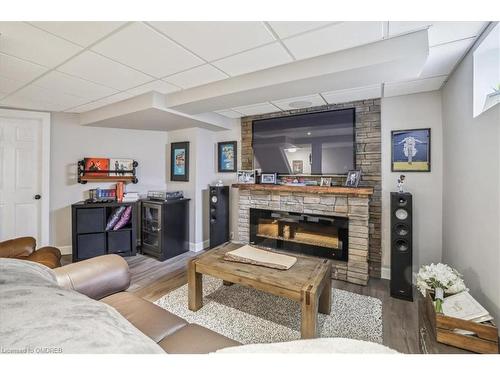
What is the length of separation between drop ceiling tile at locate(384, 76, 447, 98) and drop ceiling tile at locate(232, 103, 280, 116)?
134cm

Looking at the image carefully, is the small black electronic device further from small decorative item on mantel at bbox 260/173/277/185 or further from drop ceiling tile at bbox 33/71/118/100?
drop ceiling tile at bbox 33/71/118/100

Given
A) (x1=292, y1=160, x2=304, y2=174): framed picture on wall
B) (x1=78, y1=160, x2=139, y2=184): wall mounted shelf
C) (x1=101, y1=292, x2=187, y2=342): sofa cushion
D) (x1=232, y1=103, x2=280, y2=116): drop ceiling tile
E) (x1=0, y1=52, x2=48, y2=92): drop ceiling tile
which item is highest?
(x1=232, y1=103, x2=280, y2=116): drop ceiling tile

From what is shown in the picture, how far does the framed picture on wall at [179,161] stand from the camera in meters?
3.70

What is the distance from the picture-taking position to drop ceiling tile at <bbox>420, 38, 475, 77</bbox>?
62.3 inches

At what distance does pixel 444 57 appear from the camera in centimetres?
175

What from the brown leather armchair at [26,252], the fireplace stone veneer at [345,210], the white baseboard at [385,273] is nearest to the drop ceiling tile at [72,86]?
the brown leather armchair at [26,252]

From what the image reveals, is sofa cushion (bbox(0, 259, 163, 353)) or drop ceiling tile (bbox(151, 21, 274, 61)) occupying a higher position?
drop ceiling tile (bbox(151, 21, 274, 61))

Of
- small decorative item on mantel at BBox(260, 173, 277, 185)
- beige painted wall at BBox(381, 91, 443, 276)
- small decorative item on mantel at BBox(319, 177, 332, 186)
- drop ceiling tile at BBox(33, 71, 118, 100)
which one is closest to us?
→ drop ceiling tile at BBox(33, 71, 118, 100)

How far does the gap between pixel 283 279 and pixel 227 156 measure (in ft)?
8.33

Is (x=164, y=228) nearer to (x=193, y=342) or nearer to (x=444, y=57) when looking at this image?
(x=193, y=342)

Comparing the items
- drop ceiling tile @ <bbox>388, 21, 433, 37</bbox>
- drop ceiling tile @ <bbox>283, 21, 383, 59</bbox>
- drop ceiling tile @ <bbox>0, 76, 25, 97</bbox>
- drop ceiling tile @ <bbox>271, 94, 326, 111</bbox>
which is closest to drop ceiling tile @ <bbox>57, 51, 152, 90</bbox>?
drop ceiling tile @ <bbox>0, 76, 25, 97</bbox>

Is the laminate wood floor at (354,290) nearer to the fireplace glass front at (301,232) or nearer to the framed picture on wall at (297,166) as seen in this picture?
the fireplace glass front at (301,232)

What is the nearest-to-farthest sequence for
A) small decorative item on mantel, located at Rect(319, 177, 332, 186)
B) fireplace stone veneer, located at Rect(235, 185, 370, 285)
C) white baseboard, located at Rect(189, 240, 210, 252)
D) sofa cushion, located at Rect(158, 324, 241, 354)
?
1. sofa cushion, located at Rect(158, 324, 241, 354)
2. fireplace stone veneer, located at Rect(235, 185, 370, 285)
3. small decorative item on mantel, located at Rect(319, 177, 332, 186)
4. white baseboard, located at Rect(189, 240, 210, 252)

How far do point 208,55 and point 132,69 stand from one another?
0.74 metres
